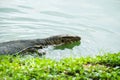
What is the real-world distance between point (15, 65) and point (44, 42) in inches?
158

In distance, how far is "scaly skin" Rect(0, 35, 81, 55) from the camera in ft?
33.9

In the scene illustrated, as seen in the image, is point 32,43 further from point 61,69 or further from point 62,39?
point 61,69

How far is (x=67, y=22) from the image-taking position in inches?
562

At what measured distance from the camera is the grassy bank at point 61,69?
6.99 metres

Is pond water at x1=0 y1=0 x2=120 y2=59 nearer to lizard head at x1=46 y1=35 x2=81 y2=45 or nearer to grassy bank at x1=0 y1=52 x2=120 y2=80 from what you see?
lizard head at x1=46 y1=35 x2=81 y2=45

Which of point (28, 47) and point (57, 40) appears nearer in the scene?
point (28, 47)

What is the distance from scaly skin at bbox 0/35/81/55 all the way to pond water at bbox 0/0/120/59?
49 cm

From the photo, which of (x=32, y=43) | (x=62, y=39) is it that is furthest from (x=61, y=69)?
(x=62, y=39)

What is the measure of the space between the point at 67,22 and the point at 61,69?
692 cm

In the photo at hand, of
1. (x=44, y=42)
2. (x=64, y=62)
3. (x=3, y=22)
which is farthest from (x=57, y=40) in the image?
(x=64, y=62)

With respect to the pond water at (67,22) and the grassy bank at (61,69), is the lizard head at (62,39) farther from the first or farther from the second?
the grassy bank at (61,69)

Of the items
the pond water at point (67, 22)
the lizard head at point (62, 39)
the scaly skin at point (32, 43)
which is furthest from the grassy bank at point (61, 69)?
the lizard head at point (62, 39)

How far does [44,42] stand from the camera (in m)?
11.6

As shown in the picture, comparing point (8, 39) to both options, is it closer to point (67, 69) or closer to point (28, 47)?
point (28, 47)
